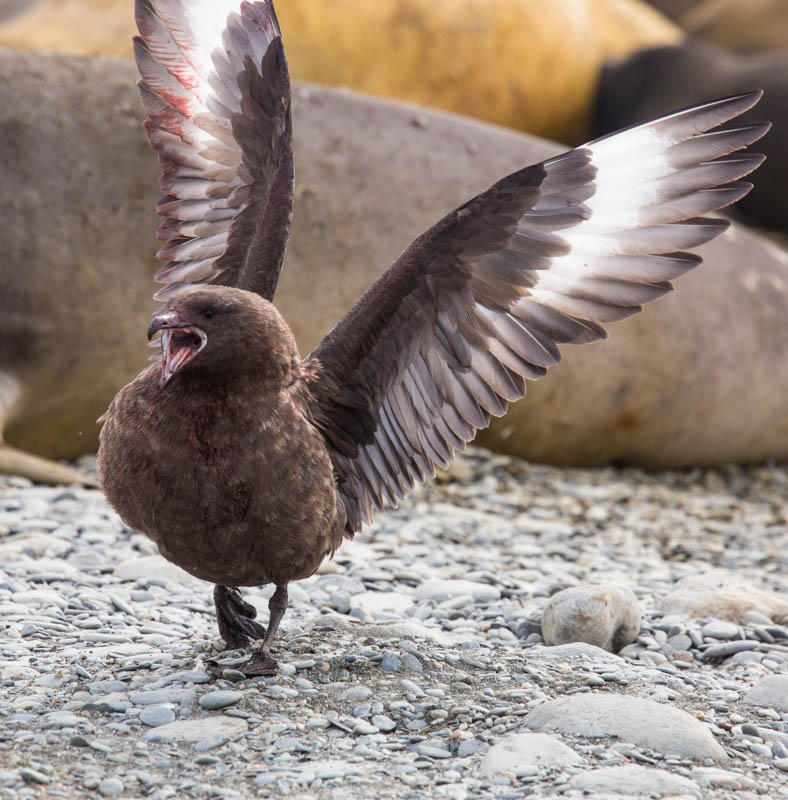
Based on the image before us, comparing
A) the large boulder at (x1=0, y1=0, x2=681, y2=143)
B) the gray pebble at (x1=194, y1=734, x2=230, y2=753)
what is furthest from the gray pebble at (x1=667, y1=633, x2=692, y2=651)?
the large boulder at (x1=0, y1=0, x2=681, y2=143)

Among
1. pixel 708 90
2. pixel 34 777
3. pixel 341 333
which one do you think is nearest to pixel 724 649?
pixel 341 333

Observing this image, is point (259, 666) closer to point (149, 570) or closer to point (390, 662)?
point (390, 662)

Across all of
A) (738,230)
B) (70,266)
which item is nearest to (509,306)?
(70,266)

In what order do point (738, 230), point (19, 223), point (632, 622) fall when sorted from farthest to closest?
point (738, 230)
point (19, 223)
point (632, 622)

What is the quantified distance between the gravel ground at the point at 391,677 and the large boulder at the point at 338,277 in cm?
90

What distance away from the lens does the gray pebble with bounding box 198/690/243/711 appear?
311 cm

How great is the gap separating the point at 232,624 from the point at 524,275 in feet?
4.35

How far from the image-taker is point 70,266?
19.3 ft

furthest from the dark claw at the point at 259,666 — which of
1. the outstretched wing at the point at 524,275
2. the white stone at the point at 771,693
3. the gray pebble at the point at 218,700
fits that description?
the white stone at the point at 771,693

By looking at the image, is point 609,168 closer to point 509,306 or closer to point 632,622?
point 509,306

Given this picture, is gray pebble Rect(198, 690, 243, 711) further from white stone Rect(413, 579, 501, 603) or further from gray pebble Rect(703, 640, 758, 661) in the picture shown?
gray pebble Rect(703, 640, 758, 661)

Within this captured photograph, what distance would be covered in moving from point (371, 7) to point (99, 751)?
661 cm

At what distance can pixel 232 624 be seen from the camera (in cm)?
356

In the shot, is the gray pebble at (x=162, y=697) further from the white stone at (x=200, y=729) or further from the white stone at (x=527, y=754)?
the white stone at (x=527, y=754)
